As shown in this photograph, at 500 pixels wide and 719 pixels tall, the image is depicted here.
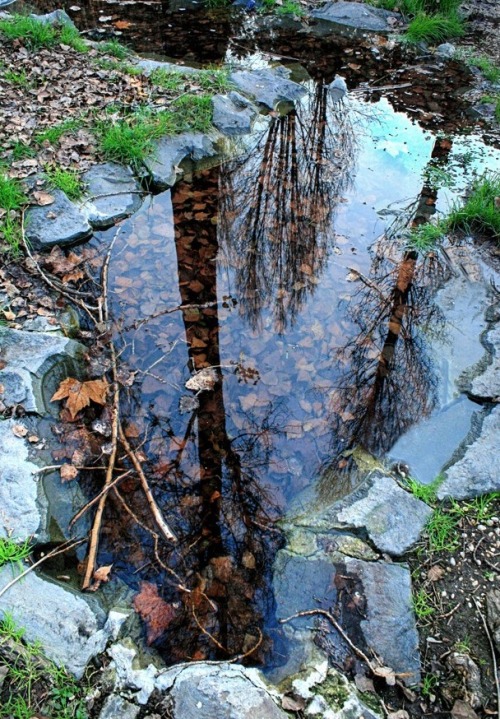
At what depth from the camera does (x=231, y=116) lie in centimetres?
564

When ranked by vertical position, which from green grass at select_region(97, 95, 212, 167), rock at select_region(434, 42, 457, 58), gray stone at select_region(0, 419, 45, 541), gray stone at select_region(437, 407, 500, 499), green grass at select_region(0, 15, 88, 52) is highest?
green grass at select_region(0, 15, 88, 52)

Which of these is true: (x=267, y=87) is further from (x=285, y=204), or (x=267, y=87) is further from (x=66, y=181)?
(x=66, y=181)

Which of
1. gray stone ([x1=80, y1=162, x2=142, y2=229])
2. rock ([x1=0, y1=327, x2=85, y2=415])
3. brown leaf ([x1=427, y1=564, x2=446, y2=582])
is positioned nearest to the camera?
brown leaf ([x1=427, y1=564, x2=446, y2=582])

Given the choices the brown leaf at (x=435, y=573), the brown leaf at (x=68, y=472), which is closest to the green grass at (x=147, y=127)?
the brown leaf at (x=68, y=472)

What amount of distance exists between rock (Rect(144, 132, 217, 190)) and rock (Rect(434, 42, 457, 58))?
14.9ft

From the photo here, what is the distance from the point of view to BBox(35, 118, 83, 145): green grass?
4.74 metres

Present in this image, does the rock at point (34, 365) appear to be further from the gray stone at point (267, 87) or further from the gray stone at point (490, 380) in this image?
the gray stone at point (267, 87)

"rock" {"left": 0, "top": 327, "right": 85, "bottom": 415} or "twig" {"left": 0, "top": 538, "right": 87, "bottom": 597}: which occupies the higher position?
"rock" {"left": 0, "top": 327, "right": 85, "bottom": 415}

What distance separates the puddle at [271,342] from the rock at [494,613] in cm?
77

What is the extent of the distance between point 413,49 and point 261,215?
5.10 m

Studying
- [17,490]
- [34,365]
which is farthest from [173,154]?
[17,490]

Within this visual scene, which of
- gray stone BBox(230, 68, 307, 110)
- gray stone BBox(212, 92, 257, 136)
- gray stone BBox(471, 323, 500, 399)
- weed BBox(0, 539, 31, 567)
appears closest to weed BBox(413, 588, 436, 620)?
gray stone BBox(471, 323, 500, 399)

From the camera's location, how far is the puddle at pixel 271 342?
2.76 meters

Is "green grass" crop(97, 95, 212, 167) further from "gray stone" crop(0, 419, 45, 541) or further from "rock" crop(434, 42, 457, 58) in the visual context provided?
"rock" crop(434, 42, 457, 58)
